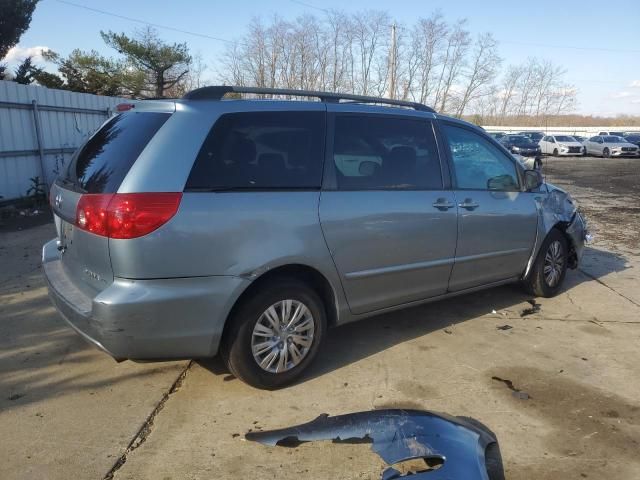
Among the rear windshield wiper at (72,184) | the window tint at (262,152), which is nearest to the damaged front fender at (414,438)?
the window tint at (262,152)

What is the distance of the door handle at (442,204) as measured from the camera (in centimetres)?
426

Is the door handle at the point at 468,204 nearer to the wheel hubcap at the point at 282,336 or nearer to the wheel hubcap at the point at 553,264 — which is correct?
the wheel hubcap at the point at 553,264

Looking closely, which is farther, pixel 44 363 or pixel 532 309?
pixel 532 309

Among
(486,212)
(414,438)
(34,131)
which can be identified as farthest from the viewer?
(34,131)

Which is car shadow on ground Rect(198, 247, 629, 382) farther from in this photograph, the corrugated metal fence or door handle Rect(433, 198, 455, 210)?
the corrugated metal fence

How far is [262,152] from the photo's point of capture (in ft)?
11.2

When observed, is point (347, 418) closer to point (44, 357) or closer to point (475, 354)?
point (475, 354)

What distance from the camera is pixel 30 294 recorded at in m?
5.30

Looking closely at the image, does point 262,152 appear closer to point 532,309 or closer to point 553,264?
point 532,309

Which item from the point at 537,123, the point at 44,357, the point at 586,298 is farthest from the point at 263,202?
the point at 537,123

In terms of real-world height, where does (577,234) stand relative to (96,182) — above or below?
below

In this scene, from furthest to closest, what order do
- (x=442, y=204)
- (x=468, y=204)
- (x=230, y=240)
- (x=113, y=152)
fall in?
(x=468, y=204), (x=442, y=204), (x=113, y=152), (x=230, y=240)

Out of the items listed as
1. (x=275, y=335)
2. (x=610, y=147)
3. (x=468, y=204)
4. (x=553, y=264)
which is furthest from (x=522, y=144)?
(x=275, y=335)

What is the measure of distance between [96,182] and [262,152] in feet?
3.39
